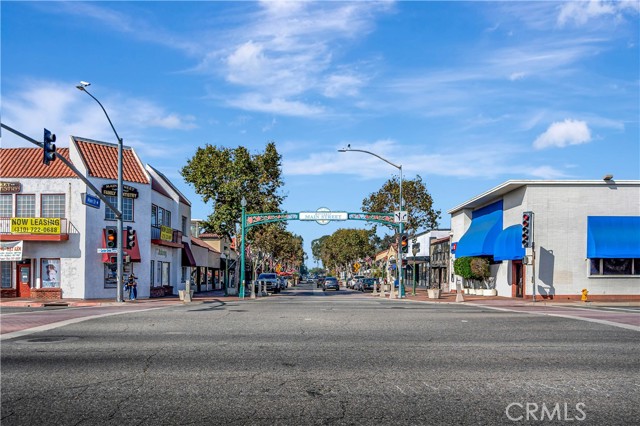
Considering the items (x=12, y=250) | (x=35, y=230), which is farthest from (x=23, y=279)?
(x=35, y=230)

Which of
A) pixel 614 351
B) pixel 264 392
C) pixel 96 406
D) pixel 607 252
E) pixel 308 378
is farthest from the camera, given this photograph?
pixel 607 252

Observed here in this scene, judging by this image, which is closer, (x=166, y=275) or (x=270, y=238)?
(x=166, y=275)

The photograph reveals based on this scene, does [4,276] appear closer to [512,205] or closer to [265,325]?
[265,325]

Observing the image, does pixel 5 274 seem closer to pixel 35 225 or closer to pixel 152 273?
pixel 35 225

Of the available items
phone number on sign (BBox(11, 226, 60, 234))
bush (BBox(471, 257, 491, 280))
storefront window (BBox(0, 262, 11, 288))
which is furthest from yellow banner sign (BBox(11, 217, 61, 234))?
bush (BBox(471, 257, 491, 280))

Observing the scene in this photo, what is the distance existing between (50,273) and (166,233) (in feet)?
30.7

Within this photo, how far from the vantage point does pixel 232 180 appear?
5091cm

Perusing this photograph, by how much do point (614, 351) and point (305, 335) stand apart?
6.56m

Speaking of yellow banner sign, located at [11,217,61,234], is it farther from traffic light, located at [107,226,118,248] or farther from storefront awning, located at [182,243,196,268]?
storefront awning, located at [182,243,196,268]

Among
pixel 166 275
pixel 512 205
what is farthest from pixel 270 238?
pixel 512 205

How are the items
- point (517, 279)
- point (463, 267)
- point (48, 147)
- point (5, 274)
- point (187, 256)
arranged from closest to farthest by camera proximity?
point (48, 147), point (5, 274), point (517, 279), point (463, 267), point (187, 256)

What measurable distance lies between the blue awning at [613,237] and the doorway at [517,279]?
4.38 m

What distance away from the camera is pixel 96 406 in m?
7.72

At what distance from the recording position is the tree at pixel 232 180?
49559 mm
